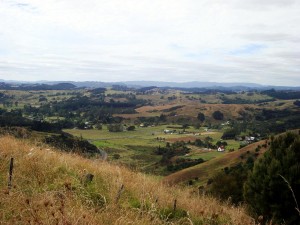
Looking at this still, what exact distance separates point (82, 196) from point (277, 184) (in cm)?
891

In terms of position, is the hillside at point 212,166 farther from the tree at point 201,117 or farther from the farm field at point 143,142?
the tree at point 201,117

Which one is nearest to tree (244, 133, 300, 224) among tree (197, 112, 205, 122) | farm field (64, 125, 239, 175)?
farm field (64, 125, 239, 175)

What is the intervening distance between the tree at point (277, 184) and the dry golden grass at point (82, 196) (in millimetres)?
4741

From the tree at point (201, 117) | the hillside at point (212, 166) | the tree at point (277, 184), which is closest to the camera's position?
the tree at point (277, 184)

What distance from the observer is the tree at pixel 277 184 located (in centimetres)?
1184

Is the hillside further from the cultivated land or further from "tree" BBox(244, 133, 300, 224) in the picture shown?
"tree" BBox(244, 133, 300, 224)

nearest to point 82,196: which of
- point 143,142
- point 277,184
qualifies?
point 277,184

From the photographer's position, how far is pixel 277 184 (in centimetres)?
1239

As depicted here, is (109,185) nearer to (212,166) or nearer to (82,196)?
(82,196)

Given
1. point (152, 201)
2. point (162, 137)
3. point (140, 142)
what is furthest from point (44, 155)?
point (162, 137)

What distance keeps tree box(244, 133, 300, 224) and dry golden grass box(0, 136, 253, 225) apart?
15.6ft

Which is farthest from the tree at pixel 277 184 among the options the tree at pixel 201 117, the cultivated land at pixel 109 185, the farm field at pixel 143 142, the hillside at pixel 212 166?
the tree at pixel 201 117

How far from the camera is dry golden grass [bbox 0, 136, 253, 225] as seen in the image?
4.45 metres

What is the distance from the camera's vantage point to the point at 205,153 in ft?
363
